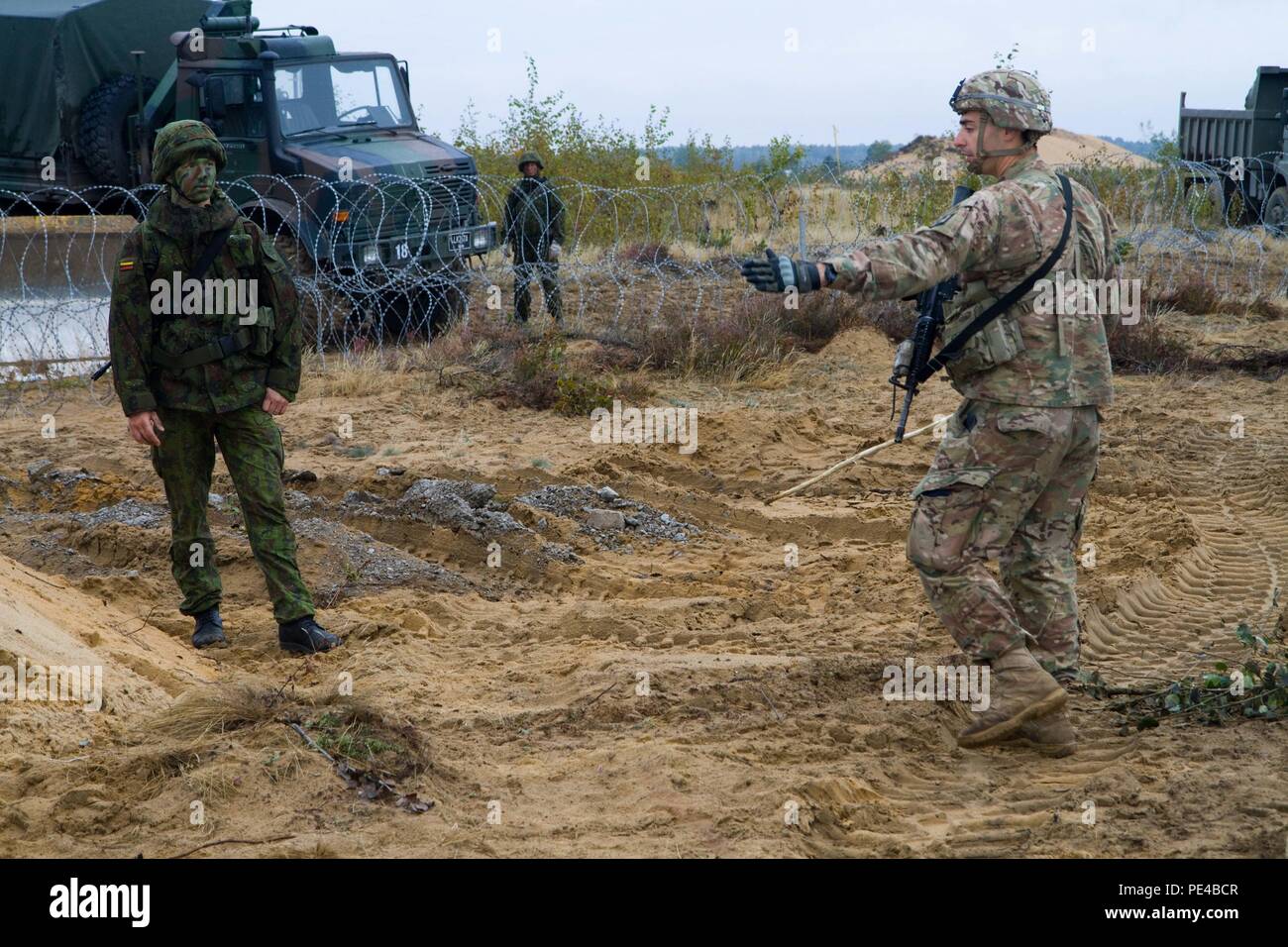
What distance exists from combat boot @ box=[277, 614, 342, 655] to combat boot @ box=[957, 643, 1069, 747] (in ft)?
8.10

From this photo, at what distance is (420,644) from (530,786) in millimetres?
1600

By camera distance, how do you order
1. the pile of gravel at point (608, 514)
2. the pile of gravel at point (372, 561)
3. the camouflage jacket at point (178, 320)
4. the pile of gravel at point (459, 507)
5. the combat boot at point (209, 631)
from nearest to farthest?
the camouflage jacket at point (178, 320), the combat boot at point (209, 631), the pile of gravel at point (372, 561), the pile of gravel at point (459, 507), the pile of gravel at point (608, 514)

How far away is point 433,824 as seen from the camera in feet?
11.0

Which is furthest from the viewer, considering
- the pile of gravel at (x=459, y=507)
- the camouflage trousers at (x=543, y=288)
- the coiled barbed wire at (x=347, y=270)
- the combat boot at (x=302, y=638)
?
the camouflage trousers at (x=543, y=288)

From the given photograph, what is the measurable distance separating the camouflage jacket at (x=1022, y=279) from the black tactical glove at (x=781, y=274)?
0.24 m

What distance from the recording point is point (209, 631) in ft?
17.0

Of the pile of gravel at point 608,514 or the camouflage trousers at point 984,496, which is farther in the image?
the pile of gravel at point 608,514

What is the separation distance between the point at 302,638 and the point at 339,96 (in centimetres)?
801

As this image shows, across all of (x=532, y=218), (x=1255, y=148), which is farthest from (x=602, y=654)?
(x=1255, y=148)

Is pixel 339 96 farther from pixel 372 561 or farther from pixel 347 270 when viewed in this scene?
pixel 372 561

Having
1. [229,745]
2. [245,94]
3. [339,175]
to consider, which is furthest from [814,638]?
A: [245,94]

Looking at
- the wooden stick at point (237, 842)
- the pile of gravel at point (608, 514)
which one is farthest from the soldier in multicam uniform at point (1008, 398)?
the pile of gravel at point (608, 514)

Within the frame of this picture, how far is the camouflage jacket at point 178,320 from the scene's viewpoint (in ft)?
15.6

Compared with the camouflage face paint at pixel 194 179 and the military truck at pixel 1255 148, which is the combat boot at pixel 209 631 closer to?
the camouflage face paint at pixel 194 179
